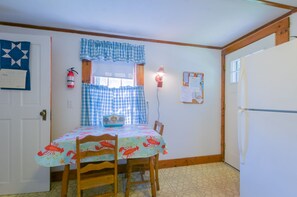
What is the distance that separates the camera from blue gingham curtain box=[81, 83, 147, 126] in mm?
2557

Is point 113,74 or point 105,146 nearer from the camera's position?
point 105,146

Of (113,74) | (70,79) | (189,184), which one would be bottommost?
(189,184)

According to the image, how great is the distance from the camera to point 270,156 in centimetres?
138

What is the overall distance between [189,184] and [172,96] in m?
1.47

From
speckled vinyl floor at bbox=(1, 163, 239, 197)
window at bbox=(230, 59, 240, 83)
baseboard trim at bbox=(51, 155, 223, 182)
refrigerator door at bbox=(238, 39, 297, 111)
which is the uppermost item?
window at bbox=(230, 59, 240, 83)

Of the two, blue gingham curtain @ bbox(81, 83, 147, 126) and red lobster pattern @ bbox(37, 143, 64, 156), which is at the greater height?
blue gingham curtain @ bbox(81, 83, 147, 126)

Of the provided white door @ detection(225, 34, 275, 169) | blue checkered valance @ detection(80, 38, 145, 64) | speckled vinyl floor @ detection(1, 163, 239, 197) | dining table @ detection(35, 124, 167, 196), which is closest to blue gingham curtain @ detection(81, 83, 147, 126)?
blue checkered valance @ detection(80, 38, 145, 64)

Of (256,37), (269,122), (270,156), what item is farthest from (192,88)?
(270,156)

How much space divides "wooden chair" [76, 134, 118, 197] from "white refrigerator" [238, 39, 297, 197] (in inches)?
53.8

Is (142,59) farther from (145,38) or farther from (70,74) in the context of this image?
(70,74)

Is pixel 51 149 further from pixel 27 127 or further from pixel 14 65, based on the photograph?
pixel 14 65

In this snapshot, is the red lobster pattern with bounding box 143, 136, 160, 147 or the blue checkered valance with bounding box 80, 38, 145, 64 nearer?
the red lobster pattern with bounding box 143, 136, 160, 147

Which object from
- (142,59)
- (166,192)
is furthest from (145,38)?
(166,192)

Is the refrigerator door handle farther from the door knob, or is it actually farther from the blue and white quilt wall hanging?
the blue and white quilt wall hanging
